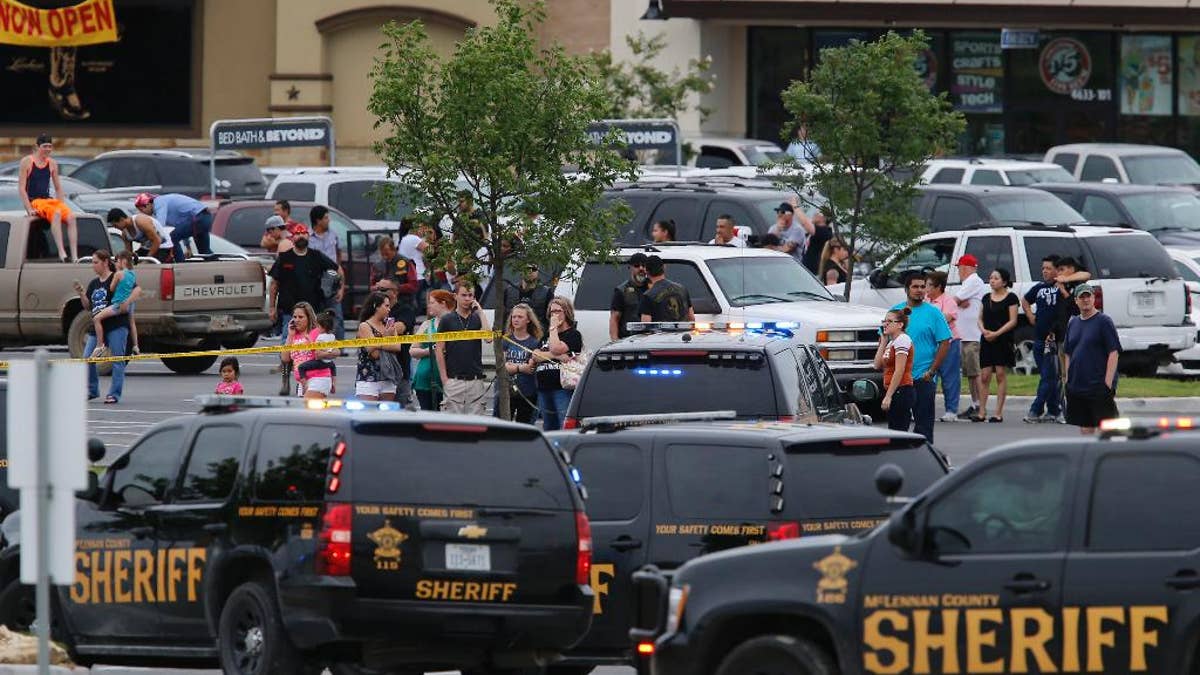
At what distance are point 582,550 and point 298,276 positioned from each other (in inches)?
585

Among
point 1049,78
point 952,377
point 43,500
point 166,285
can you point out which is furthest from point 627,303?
point 1049,78

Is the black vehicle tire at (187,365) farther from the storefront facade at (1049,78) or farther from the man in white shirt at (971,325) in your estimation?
the storefront facade at (1049,78)

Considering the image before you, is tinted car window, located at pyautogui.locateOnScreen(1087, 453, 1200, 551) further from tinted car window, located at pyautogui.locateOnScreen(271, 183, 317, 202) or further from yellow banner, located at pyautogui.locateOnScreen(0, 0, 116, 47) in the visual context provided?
yellow banner, located at pyautogui.locateOnScreen(0, 0, 116, 47)

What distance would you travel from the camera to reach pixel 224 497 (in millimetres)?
12328

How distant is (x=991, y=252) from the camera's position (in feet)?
91.1

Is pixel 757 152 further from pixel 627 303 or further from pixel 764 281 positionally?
pixel 627 303

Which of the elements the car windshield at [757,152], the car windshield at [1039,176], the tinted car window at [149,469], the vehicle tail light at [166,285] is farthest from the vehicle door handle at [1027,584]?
the car windshield at [757,152]

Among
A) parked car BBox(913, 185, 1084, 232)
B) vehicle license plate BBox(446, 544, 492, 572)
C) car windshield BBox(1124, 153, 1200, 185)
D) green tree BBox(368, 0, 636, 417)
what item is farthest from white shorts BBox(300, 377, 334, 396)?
car windshield BBox(1124, 153, 1200, 185)

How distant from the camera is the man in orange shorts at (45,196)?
91.3 feet

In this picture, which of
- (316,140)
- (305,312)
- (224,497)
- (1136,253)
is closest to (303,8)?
(316,140)

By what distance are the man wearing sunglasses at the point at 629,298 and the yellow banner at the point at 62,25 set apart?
30.1 m

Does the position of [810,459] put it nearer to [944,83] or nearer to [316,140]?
[316,140]

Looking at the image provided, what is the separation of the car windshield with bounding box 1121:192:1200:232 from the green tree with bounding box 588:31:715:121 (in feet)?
33.1

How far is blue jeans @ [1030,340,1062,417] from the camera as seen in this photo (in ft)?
79.9
